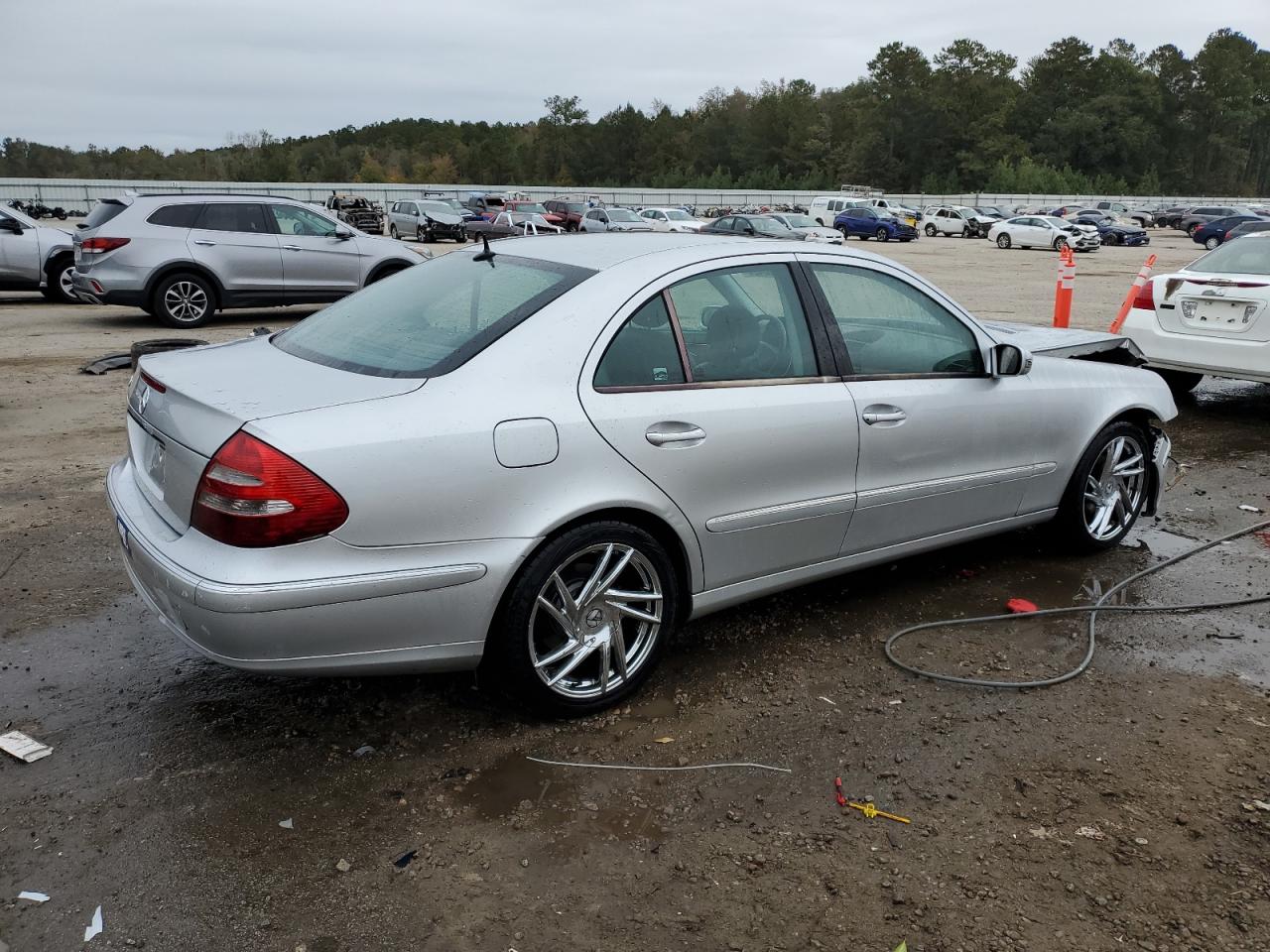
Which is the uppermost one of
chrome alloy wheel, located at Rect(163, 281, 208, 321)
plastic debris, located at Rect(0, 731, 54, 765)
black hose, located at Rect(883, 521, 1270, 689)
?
chrome alloy wheel, located at Rect(163, 281, 208, 321)

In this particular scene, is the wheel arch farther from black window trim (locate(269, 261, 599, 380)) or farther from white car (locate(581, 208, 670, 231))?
white car (locate(581, 208, 670, 231))

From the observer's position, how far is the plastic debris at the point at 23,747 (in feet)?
10.7

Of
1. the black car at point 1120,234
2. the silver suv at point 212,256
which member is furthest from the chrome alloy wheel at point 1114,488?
the black car at point 1120,234

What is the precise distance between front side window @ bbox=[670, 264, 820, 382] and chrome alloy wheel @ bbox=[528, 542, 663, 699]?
0.74m

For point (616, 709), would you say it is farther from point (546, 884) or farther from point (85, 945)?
point (85, 945)

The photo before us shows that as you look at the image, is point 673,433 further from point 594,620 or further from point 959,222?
point 959,222

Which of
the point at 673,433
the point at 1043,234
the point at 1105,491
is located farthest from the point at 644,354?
the point at 1043,234

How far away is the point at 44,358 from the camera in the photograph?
1066cm

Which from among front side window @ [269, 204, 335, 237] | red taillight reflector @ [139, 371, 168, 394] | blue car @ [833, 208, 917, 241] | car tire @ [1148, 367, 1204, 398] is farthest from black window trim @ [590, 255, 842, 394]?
blue car @ [833, 208, 917, 241]

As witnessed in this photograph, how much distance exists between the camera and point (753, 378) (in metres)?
3.81

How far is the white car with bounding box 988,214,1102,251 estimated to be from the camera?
4112cm

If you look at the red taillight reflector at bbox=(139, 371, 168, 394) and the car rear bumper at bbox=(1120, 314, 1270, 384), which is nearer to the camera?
the red taillight reflector at bbox=(139, 371, 168, 394)

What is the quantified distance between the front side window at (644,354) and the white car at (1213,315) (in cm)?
623

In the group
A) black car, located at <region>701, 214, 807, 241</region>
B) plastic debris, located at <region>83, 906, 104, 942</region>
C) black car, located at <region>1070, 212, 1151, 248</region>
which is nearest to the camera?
plastic debris, located at <region>83, 906, 104, 942</region>
